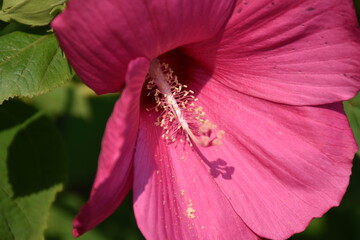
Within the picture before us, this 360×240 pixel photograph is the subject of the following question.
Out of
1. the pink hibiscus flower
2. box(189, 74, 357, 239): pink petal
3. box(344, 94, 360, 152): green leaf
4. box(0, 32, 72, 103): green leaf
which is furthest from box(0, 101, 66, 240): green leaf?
box(344, 94, 360, 152): green leaf

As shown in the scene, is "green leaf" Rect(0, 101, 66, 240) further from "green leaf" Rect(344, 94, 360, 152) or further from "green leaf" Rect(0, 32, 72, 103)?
"green leaf" Rect(344, 94, 360, 152)

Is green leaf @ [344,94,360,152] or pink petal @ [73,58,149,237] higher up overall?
pink petal @ [73,58,149,237]

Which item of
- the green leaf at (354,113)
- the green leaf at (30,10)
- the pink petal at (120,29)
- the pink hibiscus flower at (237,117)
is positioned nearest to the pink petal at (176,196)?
the pink hibiscus flower at (237,117)

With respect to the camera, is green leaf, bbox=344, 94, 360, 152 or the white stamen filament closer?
the white stamen filament

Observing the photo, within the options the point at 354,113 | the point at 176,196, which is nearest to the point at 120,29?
the point at 176,196

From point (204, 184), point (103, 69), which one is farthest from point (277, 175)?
point (103, 69)
